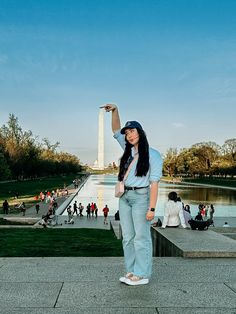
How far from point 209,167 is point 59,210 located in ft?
335

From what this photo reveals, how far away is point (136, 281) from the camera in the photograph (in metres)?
4.89

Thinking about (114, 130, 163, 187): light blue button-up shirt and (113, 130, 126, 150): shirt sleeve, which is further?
(113, 130, 126, 150): shirt sleeve

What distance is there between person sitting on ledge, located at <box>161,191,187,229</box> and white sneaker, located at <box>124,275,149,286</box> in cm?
446

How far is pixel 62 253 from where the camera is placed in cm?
998

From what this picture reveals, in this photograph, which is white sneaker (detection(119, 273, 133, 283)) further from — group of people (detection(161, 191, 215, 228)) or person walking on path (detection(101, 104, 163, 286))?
group of people (detection(161, 191, 215, 228))

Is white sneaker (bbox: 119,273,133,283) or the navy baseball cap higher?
the navy baseball cap

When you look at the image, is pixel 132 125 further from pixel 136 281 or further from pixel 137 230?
pixel 136 281

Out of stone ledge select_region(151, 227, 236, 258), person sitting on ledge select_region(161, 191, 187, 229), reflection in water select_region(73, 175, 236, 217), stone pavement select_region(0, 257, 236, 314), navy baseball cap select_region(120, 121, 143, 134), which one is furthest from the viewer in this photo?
reflection in water select_region(73, 175, 236, 217)

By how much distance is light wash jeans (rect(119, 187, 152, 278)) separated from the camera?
16.3 ft

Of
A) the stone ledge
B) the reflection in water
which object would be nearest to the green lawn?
the reflection in water

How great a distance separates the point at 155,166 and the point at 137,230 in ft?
2.68

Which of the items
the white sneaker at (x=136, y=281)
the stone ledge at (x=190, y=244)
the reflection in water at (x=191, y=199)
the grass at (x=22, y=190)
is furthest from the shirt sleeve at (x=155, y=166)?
the grass at (x=22, y=190)

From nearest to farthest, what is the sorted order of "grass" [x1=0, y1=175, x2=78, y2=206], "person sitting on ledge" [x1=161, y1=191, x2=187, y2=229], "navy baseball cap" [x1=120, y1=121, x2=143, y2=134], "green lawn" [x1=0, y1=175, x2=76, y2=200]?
"navy baseball cap" [x1=120, y1=121, x2=143, y2=134] → "person sitting on ledge" [x1=161, y1=191, x2=187, y2=229] → "grass" [x1=0, y1=175, x2=78, y2=206] → "green lawn" [x1=0, y1=175, x2=76, y2=200]

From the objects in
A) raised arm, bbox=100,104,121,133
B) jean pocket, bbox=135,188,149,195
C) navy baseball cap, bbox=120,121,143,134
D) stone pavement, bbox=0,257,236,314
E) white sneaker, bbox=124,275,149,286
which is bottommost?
stone pavement, bbox=0,257,236,314
